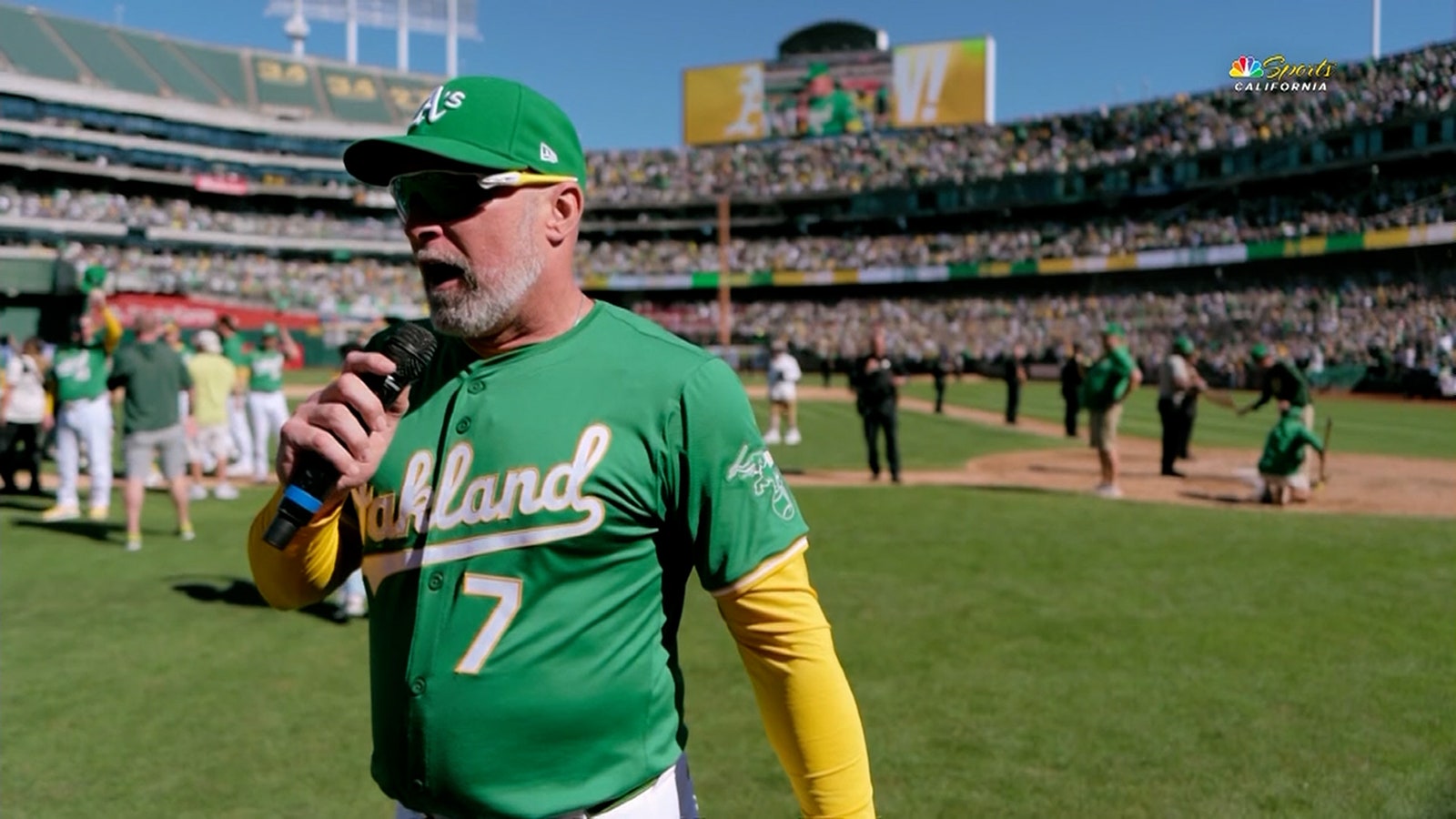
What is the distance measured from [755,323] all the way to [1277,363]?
47.5 meters

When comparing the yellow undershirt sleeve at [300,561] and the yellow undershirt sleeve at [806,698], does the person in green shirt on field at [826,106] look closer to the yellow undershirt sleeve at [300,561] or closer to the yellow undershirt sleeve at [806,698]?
the yellow undershirt sleeve at [300,561]

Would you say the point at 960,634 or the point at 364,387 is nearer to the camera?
the point at 364,387

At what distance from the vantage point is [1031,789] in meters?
4.73

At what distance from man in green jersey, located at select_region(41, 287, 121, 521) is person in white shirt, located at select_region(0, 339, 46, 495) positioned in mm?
1559

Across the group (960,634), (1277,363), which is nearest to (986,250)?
(1277,363)

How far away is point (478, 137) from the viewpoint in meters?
1.96

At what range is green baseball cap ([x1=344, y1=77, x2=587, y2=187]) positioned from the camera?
1925 mm

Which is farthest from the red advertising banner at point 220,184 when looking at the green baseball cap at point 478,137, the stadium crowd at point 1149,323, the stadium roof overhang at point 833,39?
the green baseball cap at point 478,137

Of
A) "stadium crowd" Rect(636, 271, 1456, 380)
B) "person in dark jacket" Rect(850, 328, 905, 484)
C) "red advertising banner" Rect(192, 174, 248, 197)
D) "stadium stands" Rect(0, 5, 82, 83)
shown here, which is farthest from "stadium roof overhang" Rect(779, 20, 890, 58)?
"person in dark jacket" Rect(850, 328, 905, 484)

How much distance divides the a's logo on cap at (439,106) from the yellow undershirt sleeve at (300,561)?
31.4 inches

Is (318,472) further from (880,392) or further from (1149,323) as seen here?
(1149,323)

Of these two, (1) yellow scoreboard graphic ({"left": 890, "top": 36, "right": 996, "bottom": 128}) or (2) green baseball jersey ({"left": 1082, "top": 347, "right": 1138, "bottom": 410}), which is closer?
Answer: (2) green baseball jersey ({"left": 1082, "top": 347, "right": 1138, "bottom": 410})

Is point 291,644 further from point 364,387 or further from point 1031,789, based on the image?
point 364,387

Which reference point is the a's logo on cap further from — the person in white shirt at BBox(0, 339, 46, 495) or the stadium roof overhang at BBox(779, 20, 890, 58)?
the stadium roof overhang at BBox(779, 20, 890, 58)
